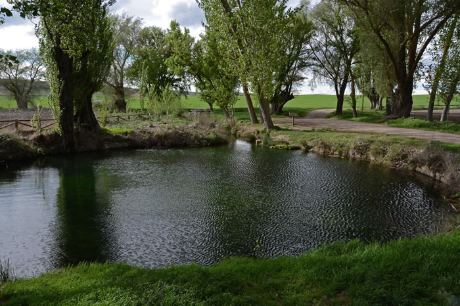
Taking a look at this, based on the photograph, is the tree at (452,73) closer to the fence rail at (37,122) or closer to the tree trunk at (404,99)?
the tree trunk at (404,99)

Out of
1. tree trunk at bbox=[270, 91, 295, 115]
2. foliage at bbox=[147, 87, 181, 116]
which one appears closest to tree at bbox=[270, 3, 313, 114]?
tree trunk at bbox=[270, 91, 295, 115]

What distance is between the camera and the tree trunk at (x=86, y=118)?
98.1 feet

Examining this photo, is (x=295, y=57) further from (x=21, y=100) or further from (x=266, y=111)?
(x=21, y=100)

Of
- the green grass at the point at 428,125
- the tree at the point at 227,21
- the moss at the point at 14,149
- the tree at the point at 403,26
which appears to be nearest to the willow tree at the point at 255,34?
the tree at the point at 227,21

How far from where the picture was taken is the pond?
10.1 meters

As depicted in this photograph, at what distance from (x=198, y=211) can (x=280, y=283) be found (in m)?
7.23

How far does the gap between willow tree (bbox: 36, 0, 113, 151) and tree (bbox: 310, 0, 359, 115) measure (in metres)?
23.9

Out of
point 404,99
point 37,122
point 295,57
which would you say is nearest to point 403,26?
point 404,99

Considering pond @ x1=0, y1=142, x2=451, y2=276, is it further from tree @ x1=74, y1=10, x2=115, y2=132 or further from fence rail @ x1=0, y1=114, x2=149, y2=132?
tree @ x1=74, y1=10, x2=115, y2=132

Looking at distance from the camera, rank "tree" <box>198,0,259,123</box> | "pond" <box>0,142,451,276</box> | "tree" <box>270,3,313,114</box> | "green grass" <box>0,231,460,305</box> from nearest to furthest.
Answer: "green grass" <box>0,231,460,305</box> → "pond" <box>0,142,451,276</box> → "tree" <box>198,0,259,123</box> → "tree" <box>270,3,313,114</box>

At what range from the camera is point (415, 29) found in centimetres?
3023

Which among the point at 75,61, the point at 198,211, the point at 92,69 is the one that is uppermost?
the point at 75,61

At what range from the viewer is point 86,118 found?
30.3 metres

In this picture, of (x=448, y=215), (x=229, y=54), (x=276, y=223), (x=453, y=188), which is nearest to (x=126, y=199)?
(x=276, y=223)
